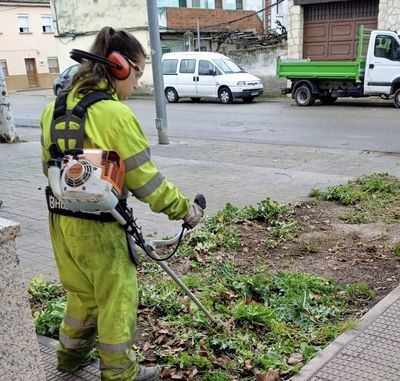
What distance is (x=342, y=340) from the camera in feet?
10.3

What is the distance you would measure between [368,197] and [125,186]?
4.27 m

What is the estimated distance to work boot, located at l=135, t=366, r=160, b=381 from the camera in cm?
283

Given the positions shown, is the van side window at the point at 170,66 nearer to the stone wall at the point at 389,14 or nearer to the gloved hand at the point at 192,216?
the stone wall at the point at 389,14

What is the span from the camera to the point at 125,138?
2.38 meters

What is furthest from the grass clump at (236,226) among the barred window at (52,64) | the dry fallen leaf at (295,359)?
the barred window at (52,64)

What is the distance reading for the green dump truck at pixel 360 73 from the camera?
15.6 metres

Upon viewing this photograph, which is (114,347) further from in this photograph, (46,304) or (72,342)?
(46,304)

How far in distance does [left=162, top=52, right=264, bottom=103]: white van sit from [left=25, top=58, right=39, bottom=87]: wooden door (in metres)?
24.8

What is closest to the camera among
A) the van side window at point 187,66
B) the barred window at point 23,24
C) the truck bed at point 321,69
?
the truck bed at point 321,69

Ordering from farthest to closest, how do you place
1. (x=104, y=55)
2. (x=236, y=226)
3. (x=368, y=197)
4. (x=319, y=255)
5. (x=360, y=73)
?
1. (x=360, y=73)
2. (x=368, y=197)
3. (x=236, y=226)
4. (x=319, y=255)
5. (x=104, y=55)

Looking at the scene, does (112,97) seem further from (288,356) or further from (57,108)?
(288,356)

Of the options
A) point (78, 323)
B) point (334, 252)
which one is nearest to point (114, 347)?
point (78, 323)

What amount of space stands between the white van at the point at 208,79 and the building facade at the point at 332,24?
348 cm

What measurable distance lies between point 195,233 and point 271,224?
2.86 feet
